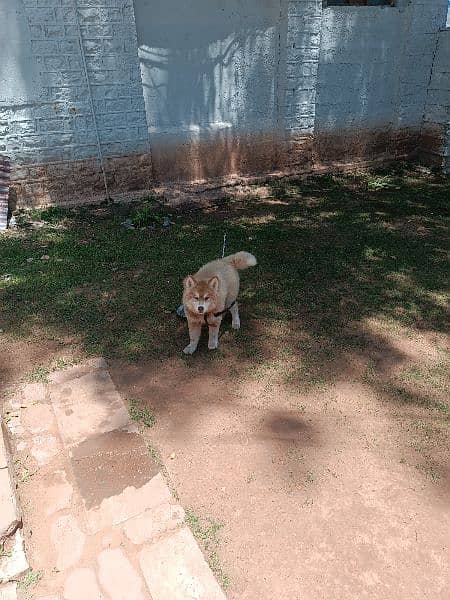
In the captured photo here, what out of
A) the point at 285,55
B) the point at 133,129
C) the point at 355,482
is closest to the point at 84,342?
the point at 355,482

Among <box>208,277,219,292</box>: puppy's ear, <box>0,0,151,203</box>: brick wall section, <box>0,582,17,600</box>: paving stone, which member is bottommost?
<box>0,582,17,600</box>: paving stone

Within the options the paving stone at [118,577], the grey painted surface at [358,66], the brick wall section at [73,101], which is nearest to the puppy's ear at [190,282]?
the paving stone at [118,577]

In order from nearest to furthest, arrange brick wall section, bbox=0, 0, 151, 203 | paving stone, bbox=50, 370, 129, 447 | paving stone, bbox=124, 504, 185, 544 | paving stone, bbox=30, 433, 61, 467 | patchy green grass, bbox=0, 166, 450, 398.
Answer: paving stone, bbox=124, 504, 185, 544
paving stone, bbox=30, 433, 61, 467
paving stone, bbox=50, 370, 129, 447
patchy green grass, bbox=0, 166, 450, 398
brick wall section, bbox=0, 0, 151, 203

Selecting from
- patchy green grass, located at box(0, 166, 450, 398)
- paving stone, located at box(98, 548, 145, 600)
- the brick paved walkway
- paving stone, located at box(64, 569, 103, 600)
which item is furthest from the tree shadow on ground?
paving stone, located at box(64, 569, 103, 600)

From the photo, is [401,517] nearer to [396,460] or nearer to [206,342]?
[396,460]

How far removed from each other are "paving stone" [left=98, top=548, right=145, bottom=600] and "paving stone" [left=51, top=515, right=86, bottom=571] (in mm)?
153

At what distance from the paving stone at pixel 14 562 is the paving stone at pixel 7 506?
0.22 feet

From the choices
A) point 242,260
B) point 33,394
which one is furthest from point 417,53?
point 33,394

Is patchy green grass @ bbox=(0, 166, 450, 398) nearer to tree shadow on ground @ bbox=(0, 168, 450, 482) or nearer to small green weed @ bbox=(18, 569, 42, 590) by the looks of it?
tree shadow on ground @ bbox=(0, 168, 450, 482)

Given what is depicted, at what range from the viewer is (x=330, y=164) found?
10.1 metres

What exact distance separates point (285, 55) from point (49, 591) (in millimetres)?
8853

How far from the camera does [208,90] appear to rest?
8.63 m

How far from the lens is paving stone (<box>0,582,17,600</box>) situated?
2559mm

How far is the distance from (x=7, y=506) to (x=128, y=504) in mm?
706
